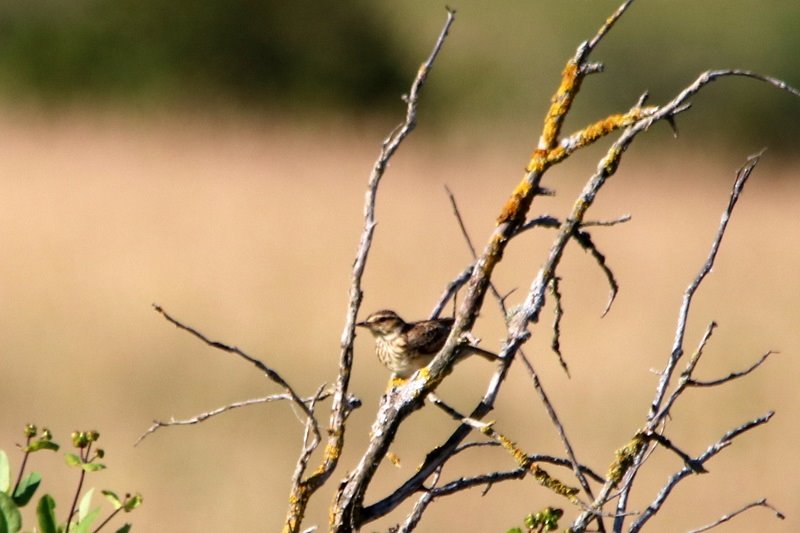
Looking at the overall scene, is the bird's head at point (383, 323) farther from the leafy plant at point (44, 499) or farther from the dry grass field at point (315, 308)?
the dry grass field at point (315, 308)

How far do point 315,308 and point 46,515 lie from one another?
11.2 metres

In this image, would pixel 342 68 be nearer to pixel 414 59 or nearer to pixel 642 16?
pixel 414 59

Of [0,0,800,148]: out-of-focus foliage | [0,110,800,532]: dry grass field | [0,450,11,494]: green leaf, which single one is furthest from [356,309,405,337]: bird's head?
[0,0,800,148]: out-of-focus foliage

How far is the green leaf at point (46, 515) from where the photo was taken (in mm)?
2354

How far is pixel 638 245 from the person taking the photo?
14992 mm

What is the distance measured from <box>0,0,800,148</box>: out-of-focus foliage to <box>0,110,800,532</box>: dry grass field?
4732 millimetres

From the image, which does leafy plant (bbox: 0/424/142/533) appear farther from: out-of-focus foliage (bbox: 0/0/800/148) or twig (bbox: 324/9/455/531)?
out-of-focus foliage (bbox: 0/0/800/148)

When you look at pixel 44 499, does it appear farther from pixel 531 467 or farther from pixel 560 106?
pixel 560 106

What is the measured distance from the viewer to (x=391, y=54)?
2662 cm

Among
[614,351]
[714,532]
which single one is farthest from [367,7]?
[714,532]

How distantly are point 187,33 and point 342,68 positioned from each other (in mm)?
3203

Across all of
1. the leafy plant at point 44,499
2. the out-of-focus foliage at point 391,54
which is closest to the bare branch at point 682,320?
the leafy plant at point 44,499

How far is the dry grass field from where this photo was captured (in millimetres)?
10430

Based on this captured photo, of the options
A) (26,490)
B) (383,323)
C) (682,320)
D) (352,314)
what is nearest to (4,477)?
(26,490)
